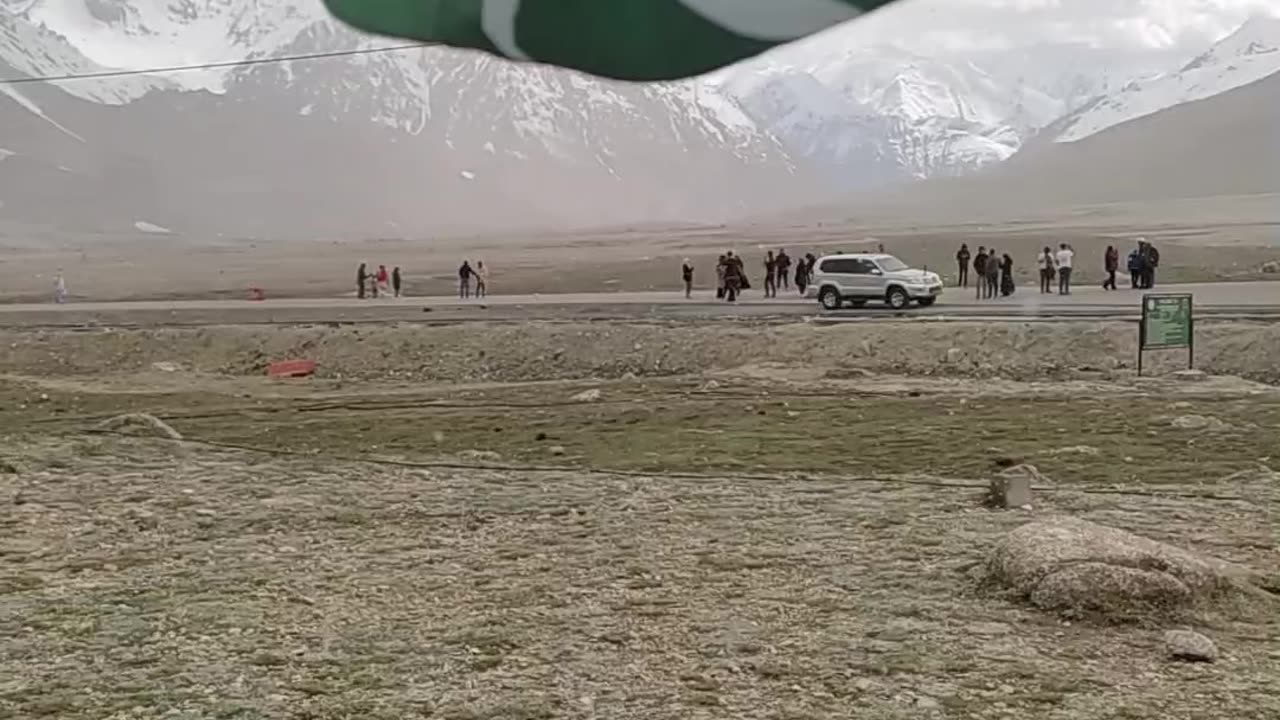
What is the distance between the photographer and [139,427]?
1683cm

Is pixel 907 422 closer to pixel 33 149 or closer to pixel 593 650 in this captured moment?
pixel 593 650

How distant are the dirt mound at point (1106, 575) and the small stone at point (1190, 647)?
411 mm

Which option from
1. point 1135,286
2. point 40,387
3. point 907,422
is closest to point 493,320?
point 40,387

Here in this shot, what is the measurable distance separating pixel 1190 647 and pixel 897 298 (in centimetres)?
2388

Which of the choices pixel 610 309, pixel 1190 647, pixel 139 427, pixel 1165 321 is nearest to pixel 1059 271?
pixel 610 309

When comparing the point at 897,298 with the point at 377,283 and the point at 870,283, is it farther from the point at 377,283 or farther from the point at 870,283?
the point at 377,283

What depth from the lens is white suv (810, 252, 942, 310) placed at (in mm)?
30031

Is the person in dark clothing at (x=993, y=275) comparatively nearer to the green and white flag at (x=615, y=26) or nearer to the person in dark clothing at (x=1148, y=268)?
the person in dark clothing at (x=1148, y=268)

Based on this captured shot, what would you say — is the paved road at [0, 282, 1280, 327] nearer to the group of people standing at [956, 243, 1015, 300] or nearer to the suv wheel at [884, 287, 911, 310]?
the group of people standing at [956, 243, 1015, 300]

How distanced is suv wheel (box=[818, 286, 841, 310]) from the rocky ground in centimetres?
889

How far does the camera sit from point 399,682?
661 cm

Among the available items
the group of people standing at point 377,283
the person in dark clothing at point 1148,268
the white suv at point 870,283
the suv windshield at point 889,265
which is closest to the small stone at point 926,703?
the white suv at point 870,283

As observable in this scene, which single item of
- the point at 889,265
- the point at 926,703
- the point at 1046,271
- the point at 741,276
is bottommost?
the point at 926,703

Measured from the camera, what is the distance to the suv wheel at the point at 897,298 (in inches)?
1184
